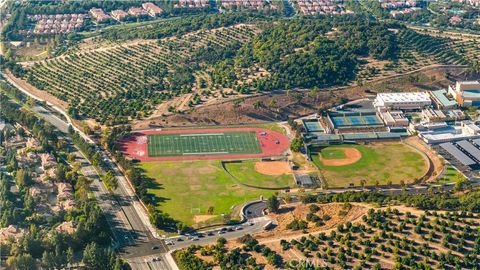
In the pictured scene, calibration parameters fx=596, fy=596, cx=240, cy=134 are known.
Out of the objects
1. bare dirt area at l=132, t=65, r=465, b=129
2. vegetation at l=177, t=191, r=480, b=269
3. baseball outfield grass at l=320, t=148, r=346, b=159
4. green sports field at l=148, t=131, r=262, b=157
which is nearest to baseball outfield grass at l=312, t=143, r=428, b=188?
baseball outfield grass at l=320, t=148, r=346, b=159

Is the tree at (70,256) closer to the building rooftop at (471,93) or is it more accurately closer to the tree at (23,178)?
the tree at (23,178)

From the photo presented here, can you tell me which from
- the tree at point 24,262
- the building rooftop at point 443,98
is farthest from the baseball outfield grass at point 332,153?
the tree at point 24,262

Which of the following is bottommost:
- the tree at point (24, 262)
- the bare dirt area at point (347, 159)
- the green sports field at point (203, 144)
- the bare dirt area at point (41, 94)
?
the bare dirt area at point (347, 159)

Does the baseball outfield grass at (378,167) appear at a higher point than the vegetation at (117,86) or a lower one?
lower

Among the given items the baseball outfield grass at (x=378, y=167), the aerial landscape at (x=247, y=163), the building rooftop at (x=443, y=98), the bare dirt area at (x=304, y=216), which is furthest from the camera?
the building rooftop at (x=443, y=98)

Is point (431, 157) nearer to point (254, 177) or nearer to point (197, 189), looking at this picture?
point (254, 177)

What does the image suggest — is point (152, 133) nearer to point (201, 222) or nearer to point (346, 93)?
point (201, 222)
